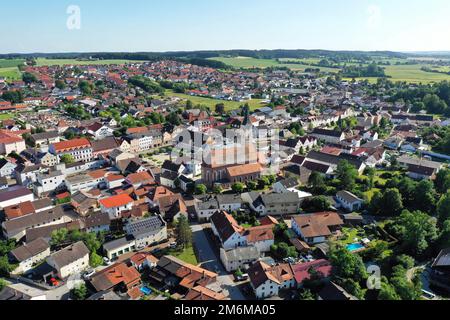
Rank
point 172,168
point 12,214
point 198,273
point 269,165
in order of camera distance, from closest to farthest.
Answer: point 198,273
point 12,214
point 172,168
point 269,165

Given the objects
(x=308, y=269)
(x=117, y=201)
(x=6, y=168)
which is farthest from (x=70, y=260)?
(x=6, y=168)

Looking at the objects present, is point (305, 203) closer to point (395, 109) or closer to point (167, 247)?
point (167, 247)

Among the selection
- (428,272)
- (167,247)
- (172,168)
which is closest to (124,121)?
(172,168)

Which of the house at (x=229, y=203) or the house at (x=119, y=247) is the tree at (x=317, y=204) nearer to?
the house at (x=229, y=203)

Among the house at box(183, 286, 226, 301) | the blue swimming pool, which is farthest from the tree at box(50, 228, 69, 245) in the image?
the blue swimming pool
